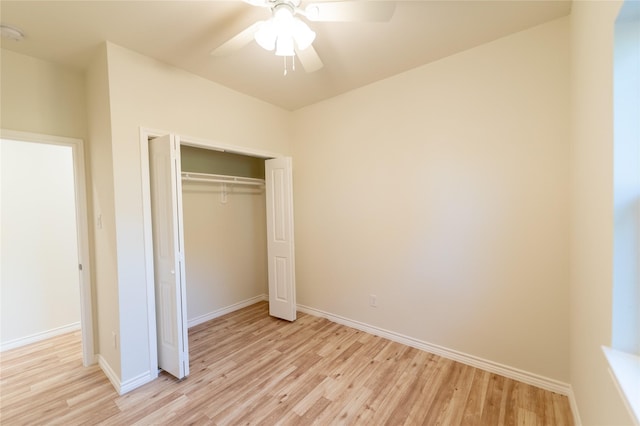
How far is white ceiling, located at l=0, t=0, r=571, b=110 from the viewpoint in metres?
1.72

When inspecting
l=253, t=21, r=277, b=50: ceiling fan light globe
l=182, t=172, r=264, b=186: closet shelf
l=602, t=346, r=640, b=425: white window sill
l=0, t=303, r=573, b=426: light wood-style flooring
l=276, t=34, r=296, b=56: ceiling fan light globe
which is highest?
l=253, t=21, r=277, b=50: ceiling fan light globe

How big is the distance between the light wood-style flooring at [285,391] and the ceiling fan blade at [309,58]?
2.49 metres

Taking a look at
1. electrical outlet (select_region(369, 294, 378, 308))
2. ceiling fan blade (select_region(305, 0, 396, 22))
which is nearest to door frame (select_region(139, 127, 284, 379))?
ceiling fan blade (select_region(305, 0, 396, 22))

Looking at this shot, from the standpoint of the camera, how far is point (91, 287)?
244 centimetres

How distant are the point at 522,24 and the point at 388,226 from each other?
1933mm

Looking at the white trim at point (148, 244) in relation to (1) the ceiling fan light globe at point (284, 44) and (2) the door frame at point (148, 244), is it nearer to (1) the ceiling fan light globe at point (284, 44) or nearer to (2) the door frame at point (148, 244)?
(2) the door frame at point (148, 244)

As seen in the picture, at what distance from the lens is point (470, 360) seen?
228cm

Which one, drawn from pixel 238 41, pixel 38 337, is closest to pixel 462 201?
pixel 238 41

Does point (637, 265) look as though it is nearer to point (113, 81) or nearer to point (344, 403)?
point (344, 403)

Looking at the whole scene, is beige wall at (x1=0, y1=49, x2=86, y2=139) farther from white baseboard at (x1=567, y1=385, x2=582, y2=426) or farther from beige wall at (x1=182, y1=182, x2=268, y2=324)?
white baseboard at (x1=567, y1=385, x2=582, y2=426)

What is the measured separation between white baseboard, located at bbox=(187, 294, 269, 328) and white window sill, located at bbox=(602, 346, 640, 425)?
3.59m

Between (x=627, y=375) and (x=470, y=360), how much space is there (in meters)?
1.57

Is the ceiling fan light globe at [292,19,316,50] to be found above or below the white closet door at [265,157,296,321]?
above

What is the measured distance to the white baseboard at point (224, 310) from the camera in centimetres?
323
